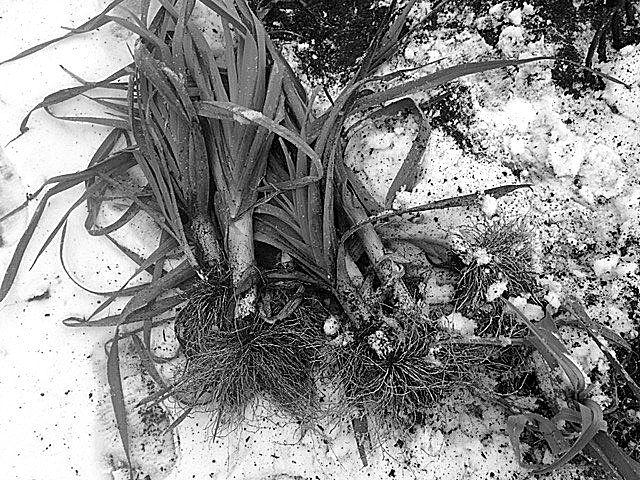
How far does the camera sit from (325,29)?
1.35 meters

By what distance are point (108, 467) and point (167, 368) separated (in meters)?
0.22

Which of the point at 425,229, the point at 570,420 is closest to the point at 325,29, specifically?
the point at 425,229

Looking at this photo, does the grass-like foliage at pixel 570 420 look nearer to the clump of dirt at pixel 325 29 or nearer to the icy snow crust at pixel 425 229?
the icy snow crust at pixel 425 229

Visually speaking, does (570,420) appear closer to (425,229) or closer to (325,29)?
(425,229)

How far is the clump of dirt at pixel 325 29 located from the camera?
133 centimetres

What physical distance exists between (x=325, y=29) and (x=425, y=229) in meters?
0.50

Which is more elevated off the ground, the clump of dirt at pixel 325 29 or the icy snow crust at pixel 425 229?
the clump of dirt at pixel 325 29

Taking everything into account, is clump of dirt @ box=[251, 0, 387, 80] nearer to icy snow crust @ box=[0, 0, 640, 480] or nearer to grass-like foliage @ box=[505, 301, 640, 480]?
icy snow crust @ box=[0, 0, 640, 480]

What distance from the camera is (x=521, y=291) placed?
113cm

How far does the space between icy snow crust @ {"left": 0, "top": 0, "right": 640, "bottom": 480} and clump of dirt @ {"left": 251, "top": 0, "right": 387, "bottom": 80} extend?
3.8 inches

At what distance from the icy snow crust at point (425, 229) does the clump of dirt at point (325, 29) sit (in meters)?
0.10

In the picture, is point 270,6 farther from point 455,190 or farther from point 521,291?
point 521,291

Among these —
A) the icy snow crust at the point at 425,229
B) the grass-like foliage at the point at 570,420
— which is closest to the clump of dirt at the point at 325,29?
the icy snow crust at the point at 425,229

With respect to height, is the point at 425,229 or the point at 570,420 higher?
the point at 425,229
